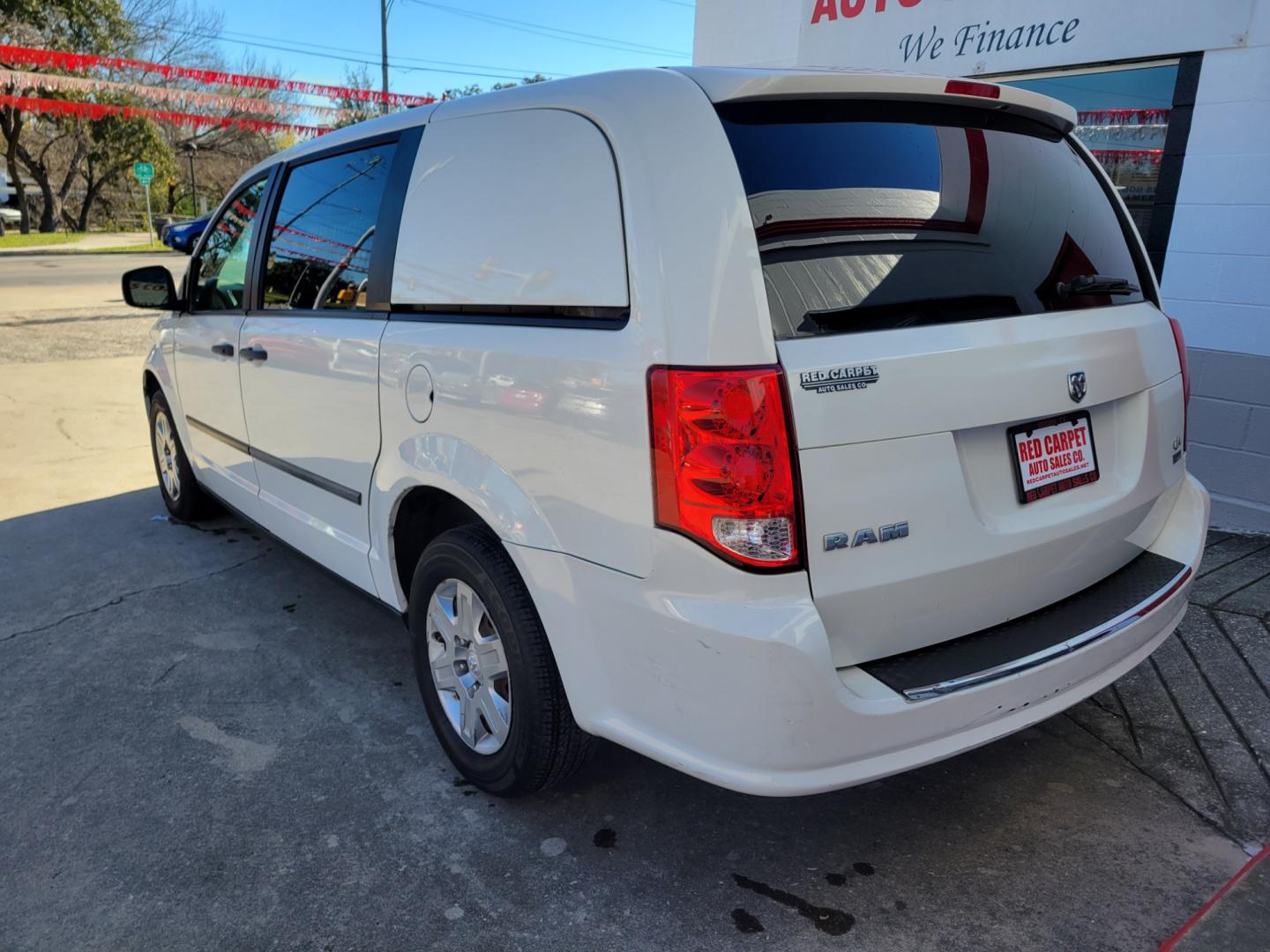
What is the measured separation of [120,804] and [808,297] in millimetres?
2369

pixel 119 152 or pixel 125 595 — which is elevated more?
pixel 119 152

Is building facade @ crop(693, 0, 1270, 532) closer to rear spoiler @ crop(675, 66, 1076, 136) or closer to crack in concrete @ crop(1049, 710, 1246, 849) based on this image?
crack in concrete @ crop(1049, 710, 1246, 849)

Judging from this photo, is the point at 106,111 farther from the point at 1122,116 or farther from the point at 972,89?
the point at 972,89

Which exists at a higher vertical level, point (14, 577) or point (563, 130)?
point (563, 130)

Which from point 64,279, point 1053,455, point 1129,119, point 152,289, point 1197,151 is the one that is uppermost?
point 1129,119

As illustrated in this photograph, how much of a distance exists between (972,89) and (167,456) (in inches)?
176

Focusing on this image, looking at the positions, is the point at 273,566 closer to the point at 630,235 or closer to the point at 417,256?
the point at 417,256

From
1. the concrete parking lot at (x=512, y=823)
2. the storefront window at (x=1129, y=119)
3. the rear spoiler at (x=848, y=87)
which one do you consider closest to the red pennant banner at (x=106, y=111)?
the storefront window at (x=1129, y=119)

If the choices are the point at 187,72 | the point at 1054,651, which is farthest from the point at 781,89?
the point at 187,72

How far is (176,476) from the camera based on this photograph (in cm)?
498

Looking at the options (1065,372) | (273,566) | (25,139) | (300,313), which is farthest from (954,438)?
(25,139)

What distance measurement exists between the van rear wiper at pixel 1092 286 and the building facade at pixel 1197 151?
2962mm

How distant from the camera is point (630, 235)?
80.5 inches

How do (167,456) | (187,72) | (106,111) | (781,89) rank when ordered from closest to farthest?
(781,89), (167,456), (187,72), (106,111)
